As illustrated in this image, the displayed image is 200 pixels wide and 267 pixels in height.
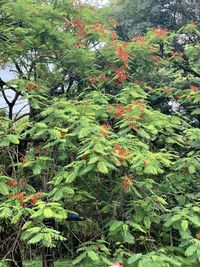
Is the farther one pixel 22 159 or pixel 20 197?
pixel 22 159

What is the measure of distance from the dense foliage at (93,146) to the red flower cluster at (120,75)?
22 millimetres

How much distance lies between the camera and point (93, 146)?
16.6 ft

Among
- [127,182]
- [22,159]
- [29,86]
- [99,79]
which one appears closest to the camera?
[127,182]

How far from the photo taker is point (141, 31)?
34.8 feet

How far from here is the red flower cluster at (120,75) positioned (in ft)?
23.3

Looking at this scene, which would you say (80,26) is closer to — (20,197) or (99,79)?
(99,79)

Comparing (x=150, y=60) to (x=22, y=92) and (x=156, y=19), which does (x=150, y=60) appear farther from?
(x=156, y=19)

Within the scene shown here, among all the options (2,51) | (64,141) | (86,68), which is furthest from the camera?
(86,68)

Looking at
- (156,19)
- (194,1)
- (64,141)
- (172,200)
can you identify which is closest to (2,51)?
(64,141)

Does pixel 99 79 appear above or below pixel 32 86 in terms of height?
below

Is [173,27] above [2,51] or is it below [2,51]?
below

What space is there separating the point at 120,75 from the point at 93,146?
92.0 inches

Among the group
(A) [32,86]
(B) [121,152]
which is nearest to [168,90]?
(A) [32,86]

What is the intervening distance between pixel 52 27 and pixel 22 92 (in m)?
1.23
